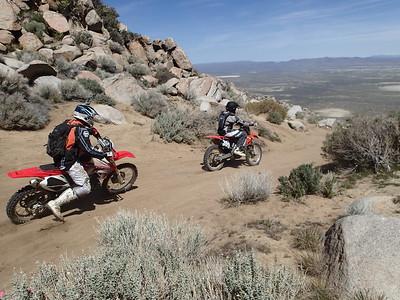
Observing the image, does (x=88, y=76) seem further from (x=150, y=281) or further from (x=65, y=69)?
(x=150, y=281)

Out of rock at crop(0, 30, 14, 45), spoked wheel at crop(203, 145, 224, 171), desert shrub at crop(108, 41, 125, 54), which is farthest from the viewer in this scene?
desert shrub at crop(108, 41, 125, 54)

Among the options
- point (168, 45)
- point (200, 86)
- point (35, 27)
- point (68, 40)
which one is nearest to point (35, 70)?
point (35, 27)

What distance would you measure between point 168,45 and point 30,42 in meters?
12.8

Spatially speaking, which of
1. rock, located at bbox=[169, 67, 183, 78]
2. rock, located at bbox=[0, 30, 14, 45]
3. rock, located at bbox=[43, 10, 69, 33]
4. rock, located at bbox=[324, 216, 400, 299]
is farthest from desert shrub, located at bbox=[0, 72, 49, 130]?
rock, located at bbox=[169, 67, 183, 78]

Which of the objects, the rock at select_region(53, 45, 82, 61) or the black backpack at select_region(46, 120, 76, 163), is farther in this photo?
the rock at select_region(53, 45, 82, 61)

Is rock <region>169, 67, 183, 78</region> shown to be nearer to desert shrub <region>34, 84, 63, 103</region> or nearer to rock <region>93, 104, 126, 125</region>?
rock <region>93, 104, 126, 125</region>

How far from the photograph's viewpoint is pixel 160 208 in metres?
6.44

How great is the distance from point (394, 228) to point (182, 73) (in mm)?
25681

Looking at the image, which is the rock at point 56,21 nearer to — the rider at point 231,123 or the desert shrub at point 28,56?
the desert shrub at point 28,56

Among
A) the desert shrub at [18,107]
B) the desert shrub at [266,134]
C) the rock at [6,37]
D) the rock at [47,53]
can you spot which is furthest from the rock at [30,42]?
the desert shrub at [266,134]

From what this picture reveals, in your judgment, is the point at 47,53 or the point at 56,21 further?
the point at 56,21

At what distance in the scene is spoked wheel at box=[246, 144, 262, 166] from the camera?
10.3 meters

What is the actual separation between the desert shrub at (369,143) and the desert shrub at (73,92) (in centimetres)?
995

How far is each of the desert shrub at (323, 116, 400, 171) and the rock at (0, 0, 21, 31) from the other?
62.3 feet
